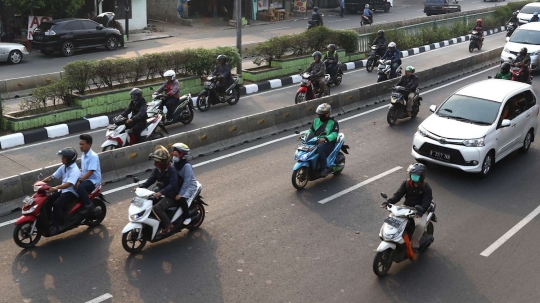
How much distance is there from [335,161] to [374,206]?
1.56 m

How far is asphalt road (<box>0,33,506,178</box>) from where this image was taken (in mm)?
12656

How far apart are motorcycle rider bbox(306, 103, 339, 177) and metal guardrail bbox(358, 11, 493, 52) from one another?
15064 millimetres

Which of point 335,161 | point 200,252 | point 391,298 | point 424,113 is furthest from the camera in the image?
point 424,113

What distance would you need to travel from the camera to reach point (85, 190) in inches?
351

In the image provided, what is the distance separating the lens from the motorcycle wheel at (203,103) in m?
16.9

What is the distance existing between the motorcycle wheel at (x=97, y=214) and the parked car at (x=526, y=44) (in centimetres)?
1799

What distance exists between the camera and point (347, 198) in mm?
10898

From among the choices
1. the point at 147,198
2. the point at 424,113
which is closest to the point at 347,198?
the point at 147,198

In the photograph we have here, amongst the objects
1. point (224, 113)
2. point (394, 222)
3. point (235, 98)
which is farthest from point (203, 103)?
point (394, 222)

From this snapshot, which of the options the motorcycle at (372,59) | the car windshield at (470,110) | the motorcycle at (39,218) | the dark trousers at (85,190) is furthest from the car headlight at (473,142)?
the motorcycle at (372,59)

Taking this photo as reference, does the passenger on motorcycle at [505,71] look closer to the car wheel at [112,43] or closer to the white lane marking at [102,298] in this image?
the white lane marking at [102,298]

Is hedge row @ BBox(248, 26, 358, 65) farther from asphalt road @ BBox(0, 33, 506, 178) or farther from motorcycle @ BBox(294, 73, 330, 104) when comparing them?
motorcycle @ BBox(294, 73, 330, 104)

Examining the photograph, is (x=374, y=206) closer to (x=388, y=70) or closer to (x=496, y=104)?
(x=496, y=104)

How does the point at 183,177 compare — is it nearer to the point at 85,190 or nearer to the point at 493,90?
the point at 85,190
